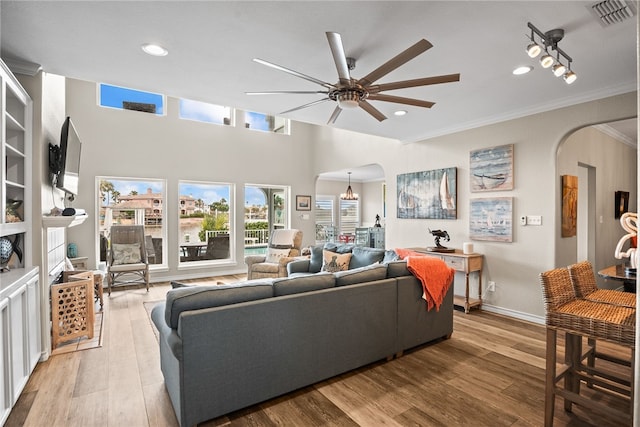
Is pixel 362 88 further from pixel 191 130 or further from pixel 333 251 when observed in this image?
pixel 191 130

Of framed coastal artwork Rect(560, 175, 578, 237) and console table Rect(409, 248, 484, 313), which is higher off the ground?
framed coastal artwork Rect(560, 175, 578, 237)

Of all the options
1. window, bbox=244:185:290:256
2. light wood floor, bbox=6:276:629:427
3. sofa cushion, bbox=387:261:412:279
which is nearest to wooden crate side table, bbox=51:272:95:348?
light wood floor, bbox=6:276:629:427

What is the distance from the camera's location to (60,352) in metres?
3.05

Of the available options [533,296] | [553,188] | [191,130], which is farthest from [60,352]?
[553,188]

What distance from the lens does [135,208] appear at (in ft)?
19.9

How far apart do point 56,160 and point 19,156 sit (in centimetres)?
44

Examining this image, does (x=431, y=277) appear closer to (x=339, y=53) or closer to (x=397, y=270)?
(x=397, y=270)

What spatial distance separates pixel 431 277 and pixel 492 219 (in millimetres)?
1811

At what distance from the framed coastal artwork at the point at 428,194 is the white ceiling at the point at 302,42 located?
A: 1.54 metres

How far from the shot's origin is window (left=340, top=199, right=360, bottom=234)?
37.4ft

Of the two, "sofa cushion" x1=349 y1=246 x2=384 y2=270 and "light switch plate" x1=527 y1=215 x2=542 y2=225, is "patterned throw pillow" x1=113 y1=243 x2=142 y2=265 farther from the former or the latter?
"light switch plate" x1=527 y1=215 x2=542 y2=225

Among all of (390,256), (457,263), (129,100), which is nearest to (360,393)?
(390,256)

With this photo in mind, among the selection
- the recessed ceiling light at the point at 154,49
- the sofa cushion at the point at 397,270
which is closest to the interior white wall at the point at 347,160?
the sofa cushion at the point at 397,270

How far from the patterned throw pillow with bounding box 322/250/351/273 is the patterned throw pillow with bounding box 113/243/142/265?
3388 millimetres
